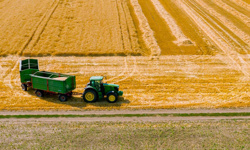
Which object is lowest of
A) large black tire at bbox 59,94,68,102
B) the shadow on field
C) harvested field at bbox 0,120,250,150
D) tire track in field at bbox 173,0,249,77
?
harvested field at bbox 0,120,250,150

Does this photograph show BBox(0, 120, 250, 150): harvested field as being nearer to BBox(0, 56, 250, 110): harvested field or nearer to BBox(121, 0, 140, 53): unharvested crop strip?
BBox(0, 56, 250, 110): harvested field

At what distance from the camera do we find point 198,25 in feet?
123

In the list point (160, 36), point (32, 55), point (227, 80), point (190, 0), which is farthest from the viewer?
point (190, 0)

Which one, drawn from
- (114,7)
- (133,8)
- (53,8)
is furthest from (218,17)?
(53,8)

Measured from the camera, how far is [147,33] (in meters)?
33.9

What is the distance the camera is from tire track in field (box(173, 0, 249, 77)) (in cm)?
2722

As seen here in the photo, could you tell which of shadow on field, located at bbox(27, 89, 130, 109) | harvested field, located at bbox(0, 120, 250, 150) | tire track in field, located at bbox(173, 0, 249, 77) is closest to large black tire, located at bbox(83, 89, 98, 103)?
shadow on field, located at bbox(27, 89, 130, 109)

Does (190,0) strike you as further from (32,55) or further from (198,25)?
(32,55)

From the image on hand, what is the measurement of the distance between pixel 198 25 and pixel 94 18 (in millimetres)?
15029

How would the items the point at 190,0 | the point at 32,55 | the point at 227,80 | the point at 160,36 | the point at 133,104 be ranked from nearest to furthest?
the point at 133,104
the point at 227,80
the point at 32,55
the point at 160,36
the point at 190,0

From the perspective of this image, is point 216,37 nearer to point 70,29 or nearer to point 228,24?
point 228,24

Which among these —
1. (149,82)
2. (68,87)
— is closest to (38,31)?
(68,87)

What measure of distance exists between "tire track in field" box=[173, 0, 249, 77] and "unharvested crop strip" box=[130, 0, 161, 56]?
7.44m

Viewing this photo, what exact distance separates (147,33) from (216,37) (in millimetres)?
8802
